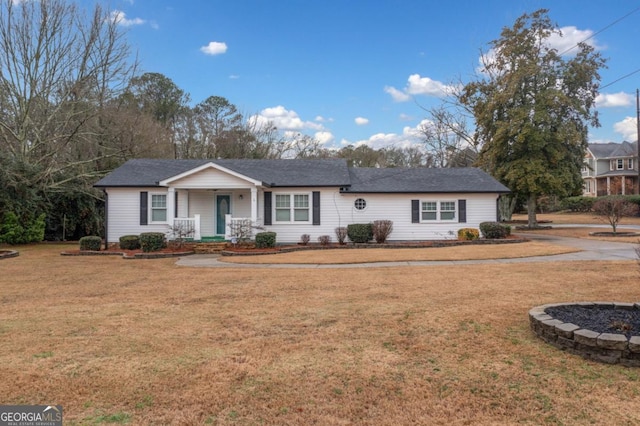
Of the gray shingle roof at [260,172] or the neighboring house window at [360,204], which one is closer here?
the gray shingle roof at [260,172]

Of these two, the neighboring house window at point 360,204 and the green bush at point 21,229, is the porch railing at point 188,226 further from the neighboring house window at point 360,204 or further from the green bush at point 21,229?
the green bush at point 21,229

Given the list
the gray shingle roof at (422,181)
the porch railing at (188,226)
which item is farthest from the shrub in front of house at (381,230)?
the porch railing at (188,226)

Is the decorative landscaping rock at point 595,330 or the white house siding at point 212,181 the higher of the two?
the white house siding at point 212,181

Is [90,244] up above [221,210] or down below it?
below

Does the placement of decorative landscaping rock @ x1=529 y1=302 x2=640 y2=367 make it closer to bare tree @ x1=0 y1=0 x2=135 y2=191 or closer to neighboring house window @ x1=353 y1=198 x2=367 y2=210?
neighboring house window @ x1=353 y1=198 x2=367 y2=210

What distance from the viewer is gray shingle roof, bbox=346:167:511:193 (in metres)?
17.5

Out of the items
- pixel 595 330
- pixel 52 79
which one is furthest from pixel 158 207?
pixel 595 330

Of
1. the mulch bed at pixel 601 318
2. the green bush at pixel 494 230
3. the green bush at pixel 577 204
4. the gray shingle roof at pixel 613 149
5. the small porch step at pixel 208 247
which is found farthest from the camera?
the gray shingle roof at pixel 613 149

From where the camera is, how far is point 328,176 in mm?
18422

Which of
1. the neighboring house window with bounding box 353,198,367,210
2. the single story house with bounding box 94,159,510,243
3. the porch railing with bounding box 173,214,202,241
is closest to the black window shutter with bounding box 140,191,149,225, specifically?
the single story house with bounding box 94,159,510,243

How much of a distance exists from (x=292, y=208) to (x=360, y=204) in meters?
3.04

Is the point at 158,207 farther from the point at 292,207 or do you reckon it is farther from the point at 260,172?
the point at 292,207

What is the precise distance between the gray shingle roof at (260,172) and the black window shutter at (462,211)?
511cm

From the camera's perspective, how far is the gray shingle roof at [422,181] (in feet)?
57.4
